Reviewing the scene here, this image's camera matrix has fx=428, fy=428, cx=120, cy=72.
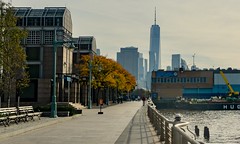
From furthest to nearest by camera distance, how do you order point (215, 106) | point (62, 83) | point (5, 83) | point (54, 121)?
point (215, 106) < point (62, 83) < point (5, 83) < point (54, 121)

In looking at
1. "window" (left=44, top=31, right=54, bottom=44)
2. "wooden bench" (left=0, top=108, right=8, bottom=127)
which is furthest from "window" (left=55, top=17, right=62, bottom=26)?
"wooden bench" (left=0, top=108, right=8, bottom=127)

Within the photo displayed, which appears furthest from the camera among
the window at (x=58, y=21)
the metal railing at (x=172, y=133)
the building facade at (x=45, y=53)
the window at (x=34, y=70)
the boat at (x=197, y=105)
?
the boat at (x=197, y=105)

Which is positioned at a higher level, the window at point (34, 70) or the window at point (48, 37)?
the window at point (48, 37)

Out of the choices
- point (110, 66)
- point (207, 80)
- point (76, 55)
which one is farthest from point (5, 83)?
point (207, 80)

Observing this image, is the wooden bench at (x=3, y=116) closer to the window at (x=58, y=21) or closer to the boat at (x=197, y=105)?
the window at (x=58, y=21)

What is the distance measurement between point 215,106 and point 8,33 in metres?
96.2

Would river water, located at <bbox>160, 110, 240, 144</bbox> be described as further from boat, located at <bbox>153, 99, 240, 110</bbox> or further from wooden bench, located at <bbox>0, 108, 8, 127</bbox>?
boat, located at <bbox>153, 99, 240, 110</bbox>

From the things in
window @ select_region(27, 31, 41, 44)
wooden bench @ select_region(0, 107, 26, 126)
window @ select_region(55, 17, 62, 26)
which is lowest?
wooden bench @ select_region(0, 107, 26, 126)

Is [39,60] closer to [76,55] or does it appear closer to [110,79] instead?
[110,79]

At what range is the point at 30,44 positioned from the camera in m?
74.8

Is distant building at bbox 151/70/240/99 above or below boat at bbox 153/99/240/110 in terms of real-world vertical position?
above

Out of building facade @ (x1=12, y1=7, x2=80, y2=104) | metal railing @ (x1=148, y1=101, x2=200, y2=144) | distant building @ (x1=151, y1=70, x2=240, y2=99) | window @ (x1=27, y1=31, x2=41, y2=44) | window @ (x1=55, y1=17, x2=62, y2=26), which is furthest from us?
distant building @ (x1=151, y1=70, x2=240, y2=99)

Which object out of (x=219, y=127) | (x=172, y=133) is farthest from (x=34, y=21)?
(x=172, y=133)

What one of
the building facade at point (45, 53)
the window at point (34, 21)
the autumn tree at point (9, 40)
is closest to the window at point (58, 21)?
the building facade at point (45, 53)
